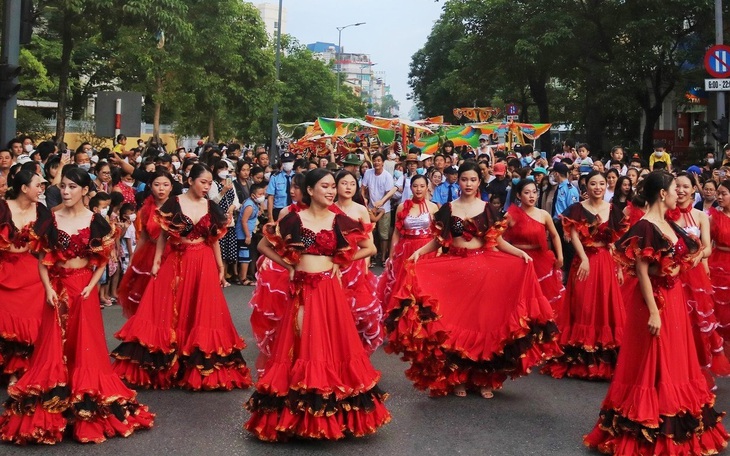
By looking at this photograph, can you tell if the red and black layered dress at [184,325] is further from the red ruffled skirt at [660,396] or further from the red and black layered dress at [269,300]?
the red ruffled skirt at [660,396]

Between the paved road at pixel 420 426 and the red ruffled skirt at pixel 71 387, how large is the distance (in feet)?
0.38

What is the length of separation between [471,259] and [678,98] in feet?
99.6

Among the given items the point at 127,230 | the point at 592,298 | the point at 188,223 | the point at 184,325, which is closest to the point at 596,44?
the point at 127,230

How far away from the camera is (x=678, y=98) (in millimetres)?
37031

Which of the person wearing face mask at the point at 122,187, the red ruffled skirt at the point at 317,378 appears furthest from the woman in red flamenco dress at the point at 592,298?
the person wearing face mask at the point at 122,187

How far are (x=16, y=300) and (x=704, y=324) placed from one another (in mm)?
5857

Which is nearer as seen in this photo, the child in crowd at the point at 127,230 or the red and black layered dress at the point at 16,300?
the red and black layered dress at the point at 16,300

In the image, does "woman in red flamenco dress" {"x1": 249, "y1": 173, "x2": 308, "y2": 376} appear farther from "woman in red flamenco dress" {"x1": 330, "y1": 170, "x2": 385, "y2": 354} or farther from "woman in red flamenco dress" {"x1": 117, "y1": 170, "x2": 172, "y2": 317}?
"woman in red flamenco dress" {"x1": 117, "y1": 170, "x2": 172, "y2": 317}

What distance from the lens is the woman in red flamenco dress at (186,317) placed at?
29.5 feet

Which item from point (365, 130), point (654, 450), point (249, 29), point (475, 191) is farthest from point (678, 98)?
point (654, 450)

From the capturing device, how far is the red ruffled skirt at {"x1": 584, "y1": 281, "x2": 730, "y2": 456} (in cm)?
667

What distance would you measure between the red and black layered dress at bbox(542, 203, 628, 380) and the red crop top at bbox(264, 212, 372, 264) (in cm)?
336

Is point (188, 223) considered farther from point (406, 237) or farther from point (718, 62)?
point (718, 62)

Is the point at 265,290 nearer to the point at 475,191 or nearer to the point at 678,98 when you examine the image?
the point at 475,191
